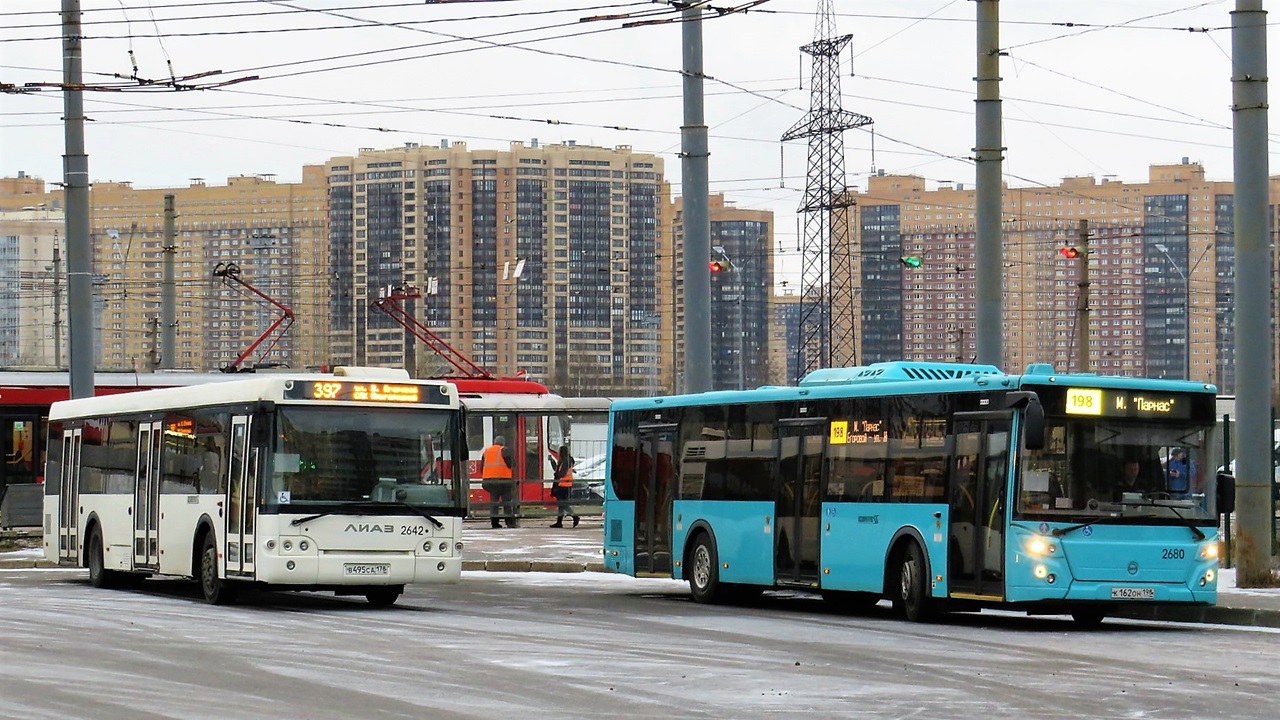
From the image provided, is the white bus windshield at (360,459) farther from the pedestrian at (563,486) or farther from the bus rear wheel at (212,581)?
the pedestrian at (563,486)

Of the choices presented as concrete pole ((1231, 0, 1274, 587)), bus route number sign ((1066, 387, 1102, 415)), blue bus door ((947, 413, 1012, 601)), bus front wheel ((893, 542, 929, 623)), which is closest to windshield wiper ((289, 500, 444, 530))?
bus front wheel ((893, 542, 929, 623))

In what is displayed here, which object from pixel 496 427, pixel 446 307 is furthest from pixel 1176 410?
pixel 446 307

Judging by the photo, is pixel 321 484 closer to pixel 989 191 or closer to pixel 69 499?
pixel 69 499

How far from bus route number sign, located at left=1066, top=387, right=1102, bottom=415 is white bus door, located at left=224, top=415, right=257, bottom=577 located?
27.9 ft

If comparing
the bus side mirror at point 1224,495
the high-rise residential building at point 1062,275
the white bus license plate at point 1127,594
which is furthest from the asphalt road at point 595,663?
the high-rise residential building at point 1062,275

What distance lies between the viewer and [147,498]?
24453 mm

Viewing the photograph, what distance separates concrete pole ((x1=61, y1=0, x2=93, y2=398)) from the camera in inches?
1141

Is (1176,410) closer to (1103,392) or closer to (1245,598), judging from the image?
(1103,392)

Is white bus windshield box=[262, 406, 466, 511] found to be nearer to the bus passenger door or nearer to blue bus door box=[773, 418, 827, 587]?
blue bus door box=[773, 418, 827, 587]

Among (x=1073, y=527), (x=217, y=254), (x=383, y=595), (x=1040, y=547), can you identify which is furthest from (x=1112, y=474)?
(x=217, y=254)

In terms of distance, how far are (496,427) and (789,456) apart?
23.9 m

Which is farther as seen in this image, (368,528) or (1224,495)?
(368,528)

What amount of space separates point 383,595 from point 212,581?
1897 millimetres

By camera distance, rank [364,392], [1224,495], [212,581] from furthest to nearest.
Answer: [212,581] < [364,392] < [1224,495]
